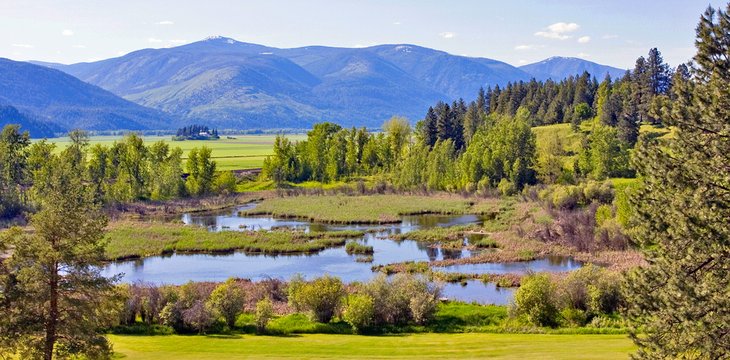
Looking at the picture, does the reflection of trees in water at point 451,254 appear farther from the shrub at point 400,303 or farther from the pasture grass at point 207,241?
the shrub at point 400,303

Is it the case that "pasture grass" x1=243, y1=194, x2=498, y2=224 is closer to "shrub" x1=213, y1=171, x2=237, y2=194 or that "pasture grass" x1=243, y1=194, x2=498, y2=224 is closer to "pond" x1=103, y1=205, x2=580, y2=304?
"pond" x1=103, y1=205, x2=580, y2=304

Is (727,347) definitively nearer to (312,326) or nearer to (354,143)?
(312,326)

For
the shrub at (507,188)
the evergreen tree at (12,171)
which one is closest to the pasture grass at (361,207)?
the shrub at (507,188)

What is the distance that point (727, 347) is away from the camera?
1725cm

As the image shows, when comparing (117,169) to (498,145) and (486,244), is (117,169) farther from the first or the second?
(486,244)

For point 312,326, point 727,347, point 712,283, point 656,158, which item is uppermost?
point 656,158

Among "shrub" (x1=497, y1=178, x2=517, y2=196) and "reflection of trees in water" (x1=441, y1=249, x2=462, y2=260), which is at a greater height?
"shrub" (x1=497, y1=178, x2=517, y2=196)

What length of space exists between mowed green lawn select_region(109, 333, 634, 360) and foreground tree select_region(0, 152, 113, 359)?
5.35m

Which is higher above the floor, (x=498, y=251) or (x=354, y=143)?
(x=354, y=143)

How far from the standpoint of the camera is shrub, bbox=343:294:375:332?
35031mm

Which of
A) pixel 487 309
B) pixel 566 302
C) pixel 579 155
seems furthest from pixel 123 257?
pixel 579 155

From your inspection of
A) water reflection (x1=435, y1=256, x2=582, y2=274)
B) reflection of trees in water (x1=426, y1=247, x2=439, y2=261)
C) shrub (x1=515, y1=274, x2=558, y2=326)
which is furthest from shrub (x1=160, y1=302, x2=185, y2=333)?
reflection of trees in water (x1=426, y1=247, x2=439, y2=261)

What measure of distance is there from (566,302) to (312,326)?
1339 cm

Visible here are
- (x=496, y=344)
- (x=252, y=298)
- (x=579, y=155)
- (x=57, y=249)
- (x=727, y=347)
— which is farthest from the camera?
(x=579, y=155)
